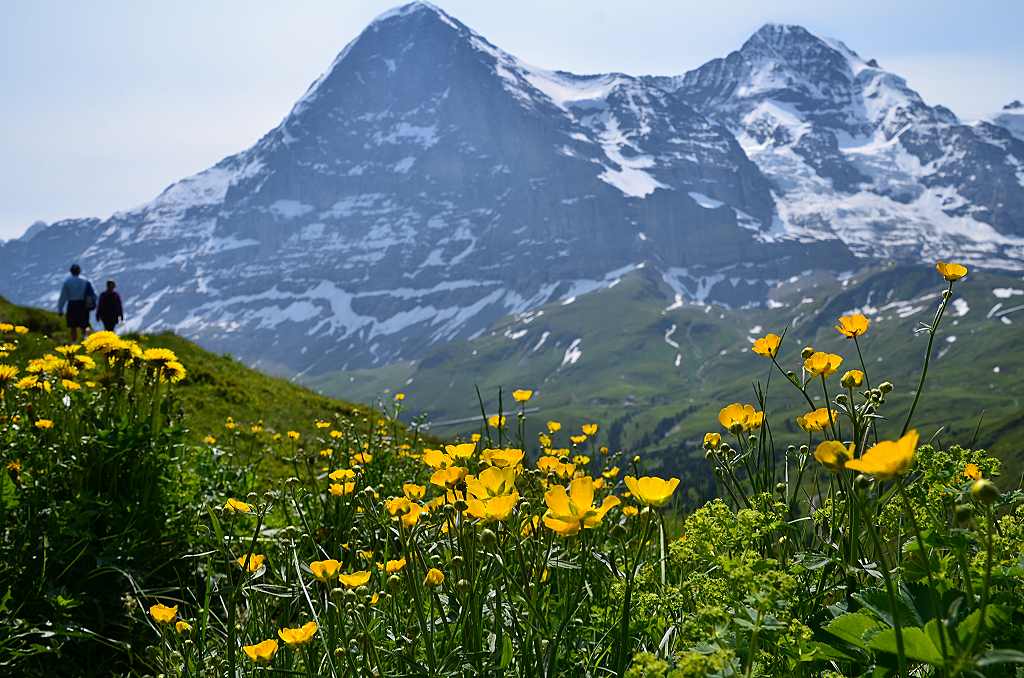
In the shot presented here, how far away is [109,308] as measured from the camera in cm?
2409

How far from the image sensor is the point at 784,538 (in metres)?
3.22

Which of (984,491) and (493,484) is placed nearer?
(984,491)

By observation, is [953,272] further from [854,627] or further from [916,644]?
[916,644]

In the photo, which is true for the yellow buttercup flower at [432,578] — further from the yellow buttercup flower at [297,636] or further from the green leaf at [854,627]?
the green leaf at [854,627]

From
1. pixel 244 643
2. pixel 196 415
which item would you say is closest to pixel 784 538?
pixel 244 643

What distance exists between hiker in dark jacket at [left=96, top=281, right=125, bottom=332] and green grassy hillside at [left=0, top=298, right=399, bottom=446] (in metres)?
1.20

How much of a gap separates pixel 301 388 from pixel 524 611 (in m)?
20.2

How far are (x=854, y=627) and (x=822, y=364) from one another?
1.29 m

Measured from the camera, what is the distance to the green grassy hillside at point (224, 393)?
1543cm

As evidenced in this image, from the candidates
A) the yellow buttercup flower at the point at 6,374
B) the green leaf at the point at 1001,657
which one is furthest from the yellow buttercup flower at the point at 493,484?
the yellow buttercup flower at the point at 6,374

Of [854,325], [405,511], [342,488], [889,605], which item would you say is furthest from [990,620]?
[342,488]

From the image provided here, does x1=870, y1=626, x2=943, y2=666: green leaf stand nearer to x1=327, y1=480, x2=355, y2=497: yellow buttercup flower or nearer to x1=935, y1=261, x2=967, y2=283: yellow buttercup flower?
x1=935, y1=261, x2=967, y2=283: yellow buttercup flower

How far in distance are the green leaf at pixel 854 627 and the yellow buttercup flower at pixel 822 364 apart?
1.18 m

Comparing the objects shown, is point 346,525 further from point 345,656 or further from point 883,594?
point 883,594
